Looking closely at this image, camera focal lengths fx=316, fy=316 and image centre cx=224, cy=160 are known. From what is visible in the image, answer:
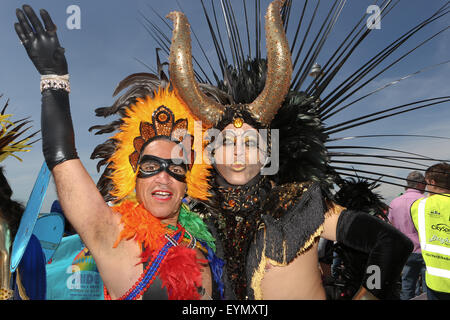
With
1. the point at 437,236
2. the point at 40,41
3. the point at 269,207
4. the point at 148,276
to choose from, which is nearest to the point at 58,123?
the point at 40,41

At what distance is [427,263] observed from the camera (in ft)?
12.1

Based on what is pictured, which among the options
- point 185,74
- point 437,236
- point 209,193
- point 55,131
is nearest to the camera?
point 55,131

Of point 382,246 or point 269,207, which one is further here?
point 269,207

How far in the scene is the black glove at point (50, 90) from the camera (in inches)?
60.3

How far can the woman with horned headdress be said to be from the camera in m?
1.81

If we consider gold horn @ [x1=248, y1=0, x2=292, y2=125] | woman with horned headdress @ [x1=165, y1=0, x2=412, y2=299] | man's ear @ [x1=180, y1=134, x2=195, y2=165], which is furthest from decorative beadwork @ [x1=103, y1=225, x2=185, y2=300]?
gold horn @ [x1=248, y1=0, x2=292, y2=125]

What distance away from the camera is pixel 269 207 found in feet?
6.50

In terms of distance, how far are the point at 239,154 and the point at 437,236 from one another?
9.94 feet

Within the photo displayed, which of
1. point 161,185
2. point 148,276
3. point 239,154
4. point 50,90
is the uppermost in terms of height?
point 50,90

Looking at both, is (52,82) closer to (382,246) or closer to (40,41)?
(40,41)

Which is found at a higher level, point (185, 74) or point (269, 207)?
point (185, 74)

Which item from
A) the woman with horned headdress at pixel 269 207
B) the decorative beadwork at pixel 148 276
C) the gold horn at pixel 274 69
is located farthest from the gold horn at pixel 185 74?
the decorative beadwork at pixel 148 276

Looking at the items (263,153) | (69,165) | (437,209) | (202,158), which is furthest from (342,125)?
(437,209)

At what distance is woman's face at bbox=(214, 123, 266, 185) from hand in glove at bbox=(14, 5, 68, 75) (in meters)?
1.00
